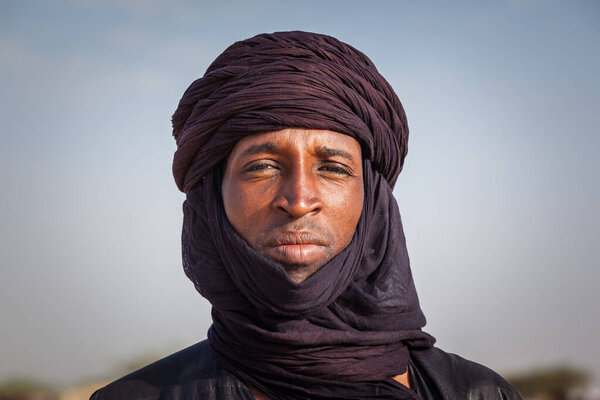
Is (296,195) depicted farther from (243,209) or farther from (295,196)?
(243,209)

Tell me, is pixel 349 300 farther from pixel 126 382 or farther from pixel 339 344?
pixel 126 382

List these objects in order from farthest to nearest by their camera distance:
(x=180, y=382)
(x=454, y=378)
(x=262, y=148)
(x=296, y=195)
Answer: (x=454, y=378) → (x=180, y=382) → (x=262, y=148) → (x=296, y=195)

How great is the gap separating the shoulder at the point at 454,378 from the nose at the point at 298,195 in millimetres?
977

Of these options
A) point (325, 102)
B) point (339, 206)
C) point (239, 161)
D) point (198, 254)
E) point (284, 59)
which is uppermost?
point (284, 59)

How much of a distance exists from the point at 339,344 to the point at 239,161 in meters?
0.95

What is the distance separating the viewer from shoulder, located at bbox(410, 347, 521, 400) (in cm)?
312

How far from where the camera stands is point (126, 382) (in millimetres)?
3115

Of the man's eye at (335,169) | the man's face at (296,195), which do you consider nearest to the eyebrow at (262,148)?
the man's face at (296,195)

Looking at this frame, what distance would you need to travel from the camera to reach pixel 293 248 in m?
2.81

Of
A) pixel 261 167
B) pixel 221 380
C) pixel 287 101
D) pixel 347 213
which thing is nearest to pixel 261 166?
pixel 261 167

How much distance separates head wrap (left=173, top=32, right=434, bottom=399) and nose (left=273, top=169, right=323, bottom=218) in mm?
226

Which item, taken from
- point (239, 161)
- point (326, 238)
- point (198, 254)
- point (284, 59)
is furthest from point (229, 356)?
point (284, 59)

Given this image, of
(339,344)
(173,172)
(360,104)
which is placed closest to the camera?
(339,344)

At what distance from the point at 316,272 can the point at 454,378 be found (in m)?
0.98
